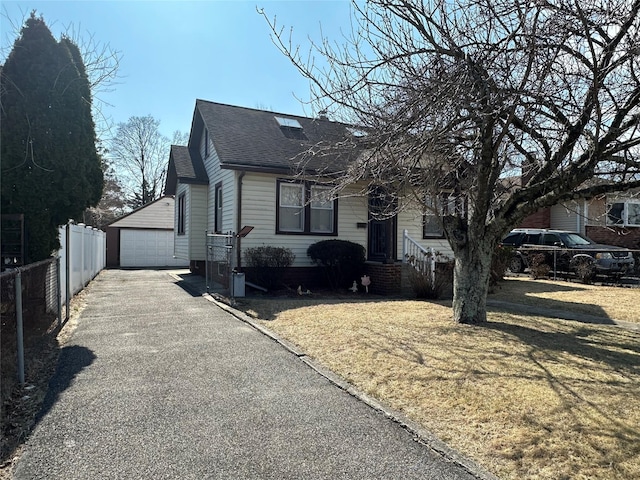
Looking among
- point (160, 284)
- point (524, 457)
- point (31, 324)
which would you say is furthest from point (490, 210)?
point (160, 284)

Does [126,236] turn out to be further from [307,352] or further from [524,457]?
[524,457]

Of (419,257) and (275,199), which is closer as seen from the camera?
(419,257)

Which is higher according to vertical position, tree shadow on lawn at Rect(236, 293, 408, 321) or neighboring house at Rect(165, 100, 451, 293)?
neighboring house at Rect(165, 100, 451, 293)

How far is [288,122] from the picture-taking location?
15203 mm

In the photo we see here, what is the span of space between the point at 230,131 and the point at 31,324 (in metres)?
8.63

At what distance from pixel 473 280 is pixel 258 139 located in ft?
28.1

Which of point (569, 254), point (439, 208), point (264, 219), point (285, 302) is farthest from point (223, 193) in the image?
point (569, 254)

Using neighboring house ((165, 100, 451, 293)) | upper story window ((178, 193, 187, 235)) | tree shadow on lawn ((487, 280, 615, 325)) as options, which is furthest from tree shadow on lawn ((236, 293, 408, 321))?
upper story window ((178, 193, 187, 235))

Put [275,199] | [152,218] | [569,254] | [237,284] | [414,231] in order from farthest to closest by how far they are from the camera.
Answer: [152,218] < [569,254] < [414,231] < [275,199] < [237,284]

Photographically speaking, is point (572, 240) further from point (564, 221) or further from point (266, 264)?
point (266, 264)

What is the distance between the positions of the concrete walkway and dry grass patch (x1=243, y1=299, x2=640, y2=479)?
382mm

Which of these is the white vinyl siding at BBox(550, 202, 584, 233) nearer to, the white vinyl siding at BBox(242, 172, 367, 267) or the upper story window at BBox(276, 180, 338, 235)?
the upper story window at BBox(276, 180, 338, 235)

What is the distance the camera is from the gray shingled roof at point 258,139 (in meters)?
11.6

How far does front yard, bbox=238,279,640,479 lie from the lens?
3.14m
